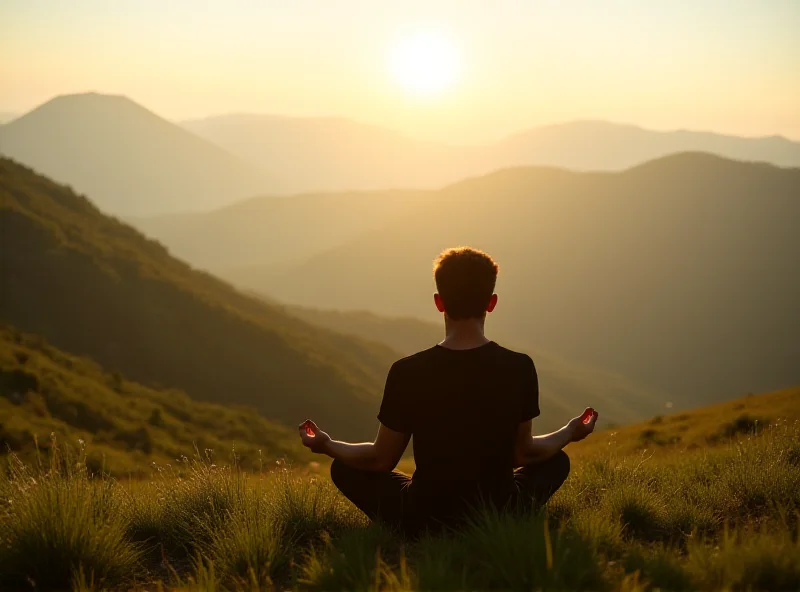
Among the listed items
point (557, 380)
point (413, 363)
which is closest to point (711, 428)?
point (413, 363)

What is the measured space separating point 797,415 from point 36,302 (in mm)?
35135

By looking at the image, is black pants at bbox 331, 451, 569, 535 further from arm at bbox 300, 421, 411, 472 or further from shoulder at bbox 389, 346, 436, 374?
shoulder at bbox 389, 346, 436, 374

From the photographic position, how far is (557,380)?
461ft

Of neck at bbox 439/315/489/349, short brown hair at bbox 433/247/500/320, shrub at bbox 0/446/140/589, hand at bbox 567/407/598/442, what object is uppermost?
short brown hair at bbox 433/247/500/320

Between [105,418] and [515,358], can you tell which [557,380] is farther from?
[515,358]

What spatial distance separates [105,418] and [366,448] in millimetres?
21383

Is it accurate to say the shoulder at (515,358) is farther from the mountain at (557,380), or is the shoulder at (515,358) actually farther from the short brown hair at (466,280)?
the mountain at (557,380)

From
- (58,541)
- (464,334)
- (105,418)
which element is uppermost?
(464,334)

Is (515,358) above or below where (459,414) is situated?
above

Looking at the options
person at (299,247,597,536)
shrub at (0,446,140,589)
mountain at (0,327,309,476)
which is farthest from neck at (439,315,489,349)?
mountain at (0,327,309,476)

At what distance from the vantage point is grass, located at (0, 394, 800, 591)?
365 centimetres

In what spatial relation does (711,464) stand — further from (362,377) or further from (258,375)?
(362,377)

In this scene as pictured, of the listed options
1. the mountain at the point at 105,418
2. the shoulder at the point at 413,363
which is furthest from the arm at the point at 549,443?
the mountain at the point at 105,418

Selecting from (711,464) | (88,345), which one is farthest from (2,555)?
(88,345)
